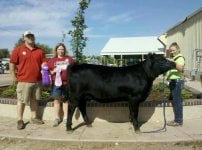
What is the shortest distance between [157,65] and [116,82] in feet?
2.98

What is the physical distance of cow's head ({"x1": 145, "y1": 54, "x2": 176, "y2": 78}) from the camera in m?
8.16

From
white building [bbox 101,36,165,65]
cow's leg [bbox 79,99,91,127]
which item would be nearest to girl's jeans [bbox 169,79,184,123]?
cow's leg [bbox 79,99,91,127]

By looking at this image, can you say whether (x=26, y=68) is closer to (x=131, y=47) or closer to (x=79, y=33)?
(x=79, y=33)

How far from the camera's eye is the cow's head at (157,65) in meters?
8.16

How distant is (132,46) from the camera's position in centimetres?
4328

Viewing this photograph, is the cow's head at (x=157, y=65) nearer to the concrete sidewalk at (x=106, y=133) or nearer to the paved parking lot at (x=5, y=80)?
the concrete sidewalk at (x=106, y=133)

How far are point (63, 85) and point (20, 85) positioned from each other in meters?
0.93

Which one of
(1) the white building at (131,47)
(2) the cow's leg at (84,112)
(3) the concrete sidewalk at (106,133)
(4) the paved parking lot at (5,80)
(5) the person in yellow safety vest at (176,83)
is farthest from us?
(1) the white building at (131,47)

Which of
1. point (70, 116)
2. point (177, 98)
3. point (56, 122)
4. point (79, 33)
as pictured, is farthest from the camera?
point (79, 33)

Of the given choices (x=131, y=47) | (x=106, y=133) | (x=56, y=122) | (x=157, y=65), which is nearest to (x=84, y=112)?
(x=56, y=122)

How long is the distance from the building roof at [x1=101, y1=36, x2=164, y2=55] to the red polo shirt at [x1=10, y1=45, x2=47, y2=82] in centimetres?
3004

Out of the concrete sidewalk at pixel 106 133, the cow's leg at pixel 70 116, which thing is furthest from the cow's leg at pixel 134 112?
the cow's leg at pixel 70 116

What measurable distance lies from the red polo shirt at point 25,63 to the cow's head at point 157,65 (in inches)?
95.3

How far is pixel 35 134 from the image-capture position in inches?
323
